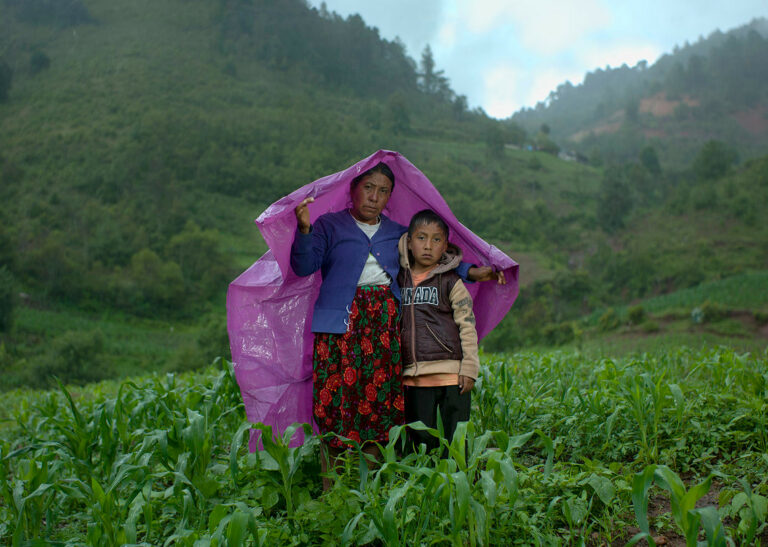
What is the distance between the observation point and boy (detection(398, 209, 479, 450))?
2.44 meters

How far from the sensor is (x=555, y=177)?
49625mm

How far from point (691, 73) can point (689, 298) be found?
226ft

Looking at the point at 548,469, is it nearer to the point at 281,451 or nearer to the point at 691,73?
the point at 281,451

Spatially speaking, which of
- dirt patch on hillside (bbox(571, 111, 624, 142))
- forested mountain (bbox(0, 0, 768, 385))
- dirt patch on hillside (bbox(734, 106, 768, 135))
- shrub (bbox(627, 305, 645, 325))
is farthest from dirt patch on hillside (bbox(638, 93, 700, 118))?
shrub (bbox(627, 305, 645, 325))

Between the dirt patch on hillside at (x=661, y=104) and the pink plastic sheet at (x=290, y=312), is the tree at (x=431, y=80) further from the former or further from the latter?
the pink plastic sheet at (x=290, y=312)

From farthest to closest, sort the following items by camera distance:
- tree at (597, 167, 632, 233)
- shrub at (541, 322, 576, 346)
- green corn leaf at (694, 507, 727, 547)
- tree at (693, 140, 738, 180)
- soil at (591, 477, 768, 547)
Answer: tree at (693, 140, 738, 180) → tree at (597, 167, 632, 233) → shrub at (541, 322, 576, 346) → soil at (591, 477, 768, 547) → green corn leaf at (694, 507, 727, 547)

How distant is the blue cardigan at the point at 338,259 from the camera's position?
2477 millimetres

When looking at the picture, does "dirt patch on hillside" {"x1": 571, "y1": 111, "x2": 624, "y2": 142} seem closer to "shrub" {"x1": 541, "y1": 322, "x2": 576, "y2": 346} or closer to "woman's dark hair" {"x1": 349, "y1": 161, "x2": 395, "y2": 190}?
"shrub" {"x1": 541, "y1": 322, "x2": 576, "y2": 346}

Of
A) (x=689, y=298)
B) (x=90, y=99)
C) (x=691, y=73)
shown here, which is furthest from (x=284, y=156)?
(x=691, y=73)

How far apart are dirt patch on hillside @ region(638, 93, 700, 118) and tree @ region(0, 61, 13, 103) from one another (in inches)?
2880

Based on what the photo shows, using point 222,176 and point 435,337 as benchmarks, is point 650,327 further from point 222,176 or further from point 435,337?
point 222,176

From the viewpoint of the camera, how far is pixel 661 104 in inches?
3088

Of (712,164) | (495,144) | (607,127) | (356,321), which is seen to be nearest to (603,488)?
(356,321)

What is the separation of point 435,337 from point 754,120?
272 feet
